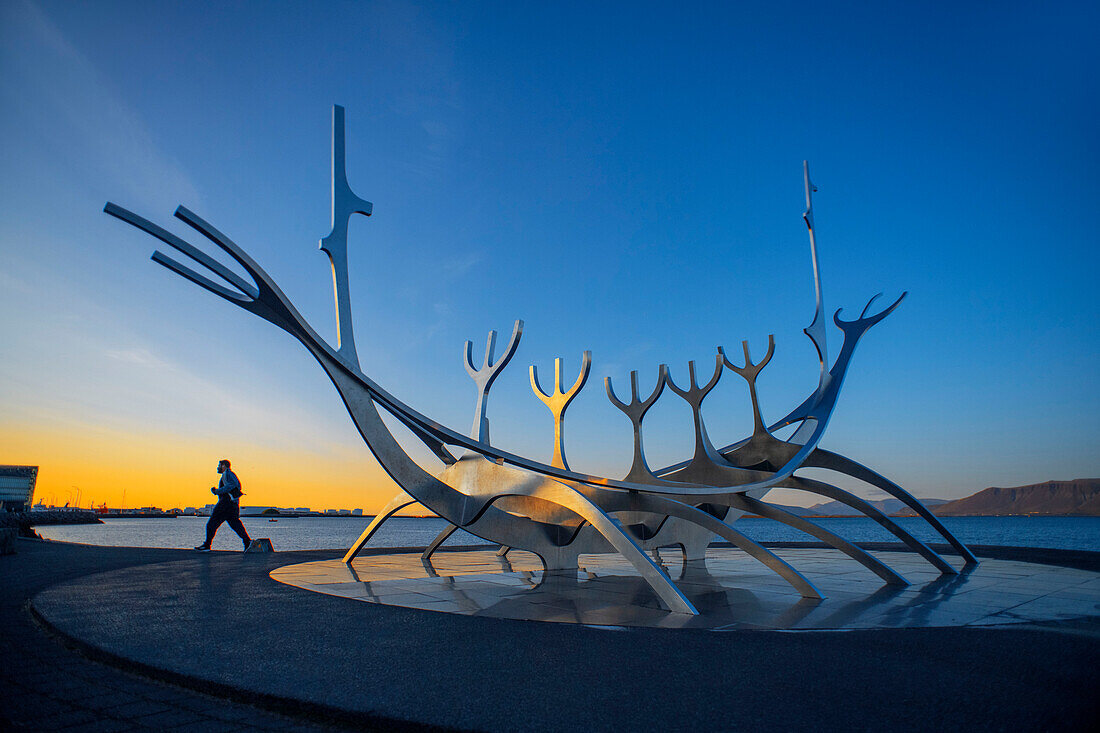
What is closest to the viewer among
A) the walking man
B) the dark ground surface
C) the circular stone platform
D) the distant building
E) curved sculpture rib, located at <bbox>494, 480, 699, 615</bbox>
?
the dark ground surface

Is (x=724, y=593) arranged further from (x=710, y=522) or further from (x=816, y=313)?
(x=816, y=313)

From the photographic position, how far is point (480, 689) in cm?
406

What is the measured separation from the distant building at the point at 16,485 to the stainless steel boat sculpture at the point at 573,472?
4480 cm

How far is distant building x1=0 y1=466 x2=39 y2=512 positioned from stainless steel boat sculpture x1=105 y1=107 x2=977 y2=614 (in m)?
44.8

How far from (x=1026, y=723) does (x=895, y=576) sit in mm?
8102

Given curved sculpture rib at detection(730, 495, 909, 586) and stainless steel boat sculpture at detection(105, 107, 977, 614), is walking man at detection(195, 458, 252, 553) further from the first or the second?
curved sculpture rib at detection(730, 495, 909, 586)

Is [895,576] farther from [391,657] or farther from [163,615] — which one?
[163,615]

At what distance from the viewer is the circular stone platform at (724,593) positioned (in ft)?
24.1

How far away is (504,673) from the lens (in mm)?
4488

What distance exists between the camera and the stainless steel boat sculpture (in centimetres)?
888

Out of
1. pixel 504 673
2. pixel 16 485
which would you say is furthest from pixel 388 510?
pixel 16 485

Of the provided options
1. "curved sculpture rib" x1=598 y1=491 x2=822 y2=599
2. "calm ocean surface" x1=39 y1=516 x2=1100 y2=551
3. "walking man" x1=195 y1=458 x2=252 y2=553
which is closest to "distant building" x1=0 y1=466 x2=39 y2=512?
"calm ocean surface" x1=39 y1=516 x2=1100 y2=551

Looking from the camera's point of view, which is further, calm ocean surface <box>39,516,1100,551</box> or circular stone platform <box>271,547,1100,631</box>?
calm ocean surface <box>39,516,1100,551</box>

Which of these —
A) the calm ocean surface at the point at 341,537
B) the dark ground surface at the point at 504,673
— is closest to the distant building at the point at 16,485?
the calm ocean surface at the point at 341,537
